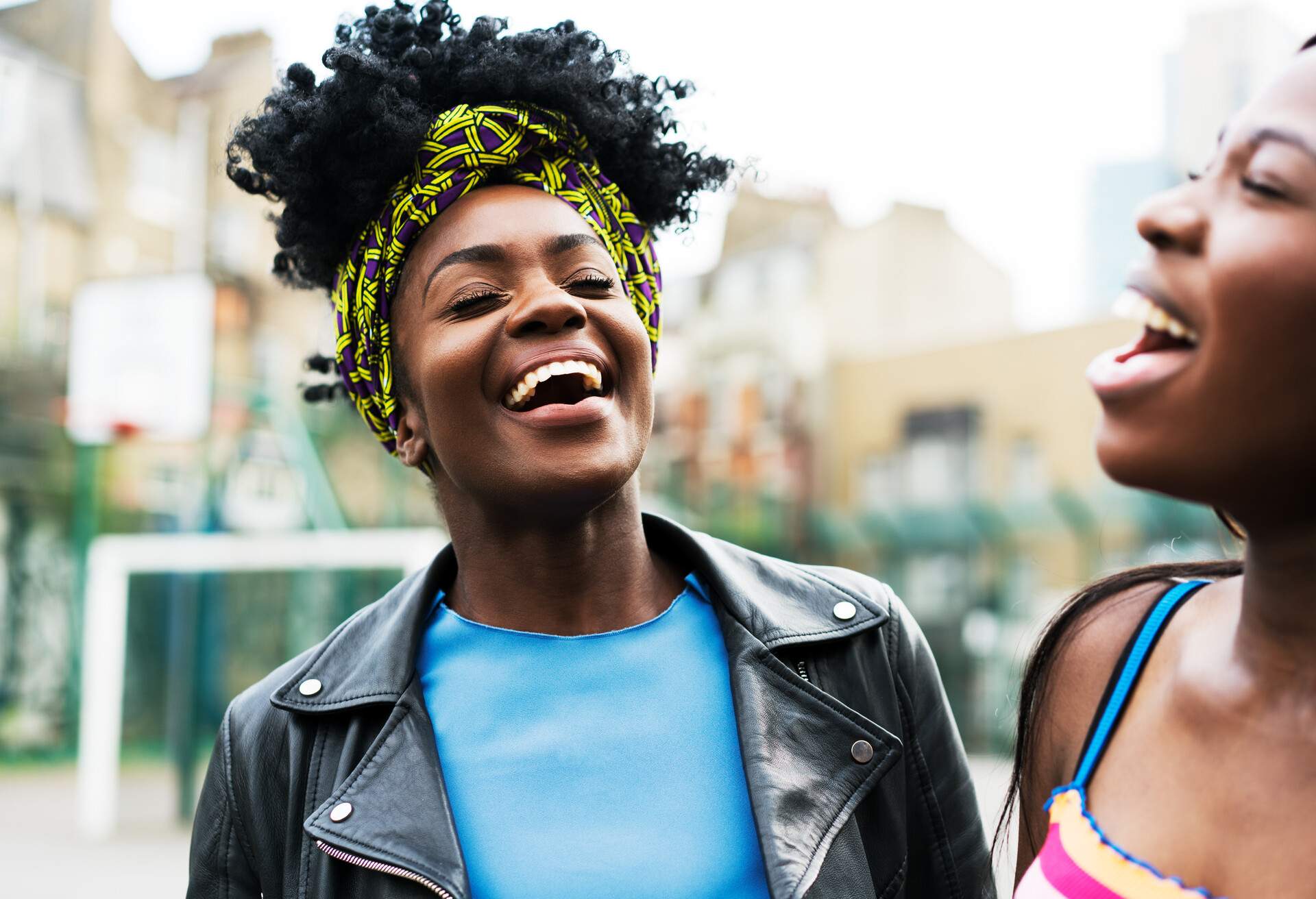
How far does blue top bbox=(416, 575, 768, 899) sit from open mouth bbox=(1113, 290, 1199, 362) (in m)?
1.00

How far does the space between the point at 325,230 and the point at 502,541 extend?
2.35 feet

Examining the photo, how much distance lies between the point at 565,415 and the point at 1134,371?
978 millimetres

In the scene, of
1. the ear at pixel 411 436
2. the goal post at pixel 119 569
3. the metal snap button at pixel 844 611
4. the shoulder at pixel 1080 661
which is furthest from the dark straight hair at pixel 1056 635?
the goal post at pixel 119 569

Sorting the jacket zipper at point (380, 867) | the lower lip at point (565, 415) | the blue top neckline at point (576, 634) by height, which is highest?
the lower lip at point (565, 415)

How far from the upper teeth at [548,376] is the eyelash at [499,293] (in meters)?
0.16

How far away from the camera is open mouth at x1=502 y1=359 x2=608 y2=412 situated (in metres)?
2.24

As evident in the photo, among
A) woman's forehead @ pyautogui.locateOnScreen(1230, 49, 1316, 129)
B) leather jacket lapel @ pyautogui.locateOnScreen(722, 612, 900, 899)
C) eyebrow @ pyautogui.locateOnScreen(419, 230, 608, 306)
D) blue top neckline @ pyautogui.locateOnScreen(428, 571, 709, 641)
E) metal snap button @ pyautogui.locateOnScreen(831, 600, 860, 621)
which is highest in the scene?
woman's forehead @ pyautogui.locateOnScreen(1230, 49, 1316, 129)

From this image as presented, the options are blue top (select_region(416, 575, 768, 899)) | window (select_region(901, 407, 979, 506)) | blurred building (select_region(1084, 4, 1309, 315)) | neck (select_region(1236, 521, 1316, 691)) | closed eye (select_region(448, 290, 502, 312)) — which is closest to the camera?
neck (select_region(1236, 521, 1316, 691))

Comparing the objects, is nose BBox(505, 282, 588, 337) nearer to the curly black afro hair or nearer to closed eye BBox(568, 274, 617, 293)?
closed eye BBox(568, 274, 617, 293)

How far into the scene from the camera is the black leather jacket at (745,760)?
2.12 meters

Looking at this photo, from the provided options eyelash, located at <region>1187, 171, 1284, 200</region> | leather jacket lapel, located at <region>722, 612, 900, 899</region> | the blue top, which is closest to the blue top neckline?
the blue top

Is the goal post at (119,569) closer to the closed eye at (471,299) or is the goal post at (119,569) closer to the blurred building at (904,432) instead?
the closed eye at (471,299)

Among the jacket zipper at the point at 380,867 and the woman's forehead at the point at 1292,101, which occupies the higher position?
the woman's forehead at the point at 1292,101

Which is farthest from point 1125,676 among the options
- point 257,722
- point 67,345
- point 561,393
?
point 67,345
